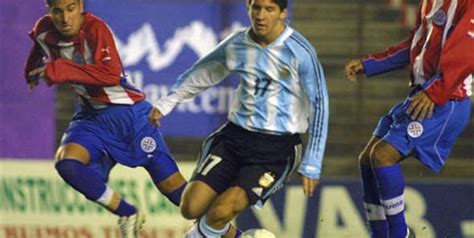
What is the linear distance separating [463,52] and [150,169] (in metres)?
2.37

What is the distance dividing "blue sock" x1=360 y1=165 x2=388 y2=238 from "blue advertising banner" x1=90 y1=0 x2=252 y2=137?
1.64 metres

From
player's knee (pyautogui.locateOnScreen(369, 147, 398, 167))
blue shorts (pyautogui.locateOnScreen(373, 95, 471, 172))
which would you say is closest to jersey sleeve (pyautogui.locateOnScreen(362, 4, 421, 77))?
blue shorts (pyautogui.locateOnScreen(373, 95, 471, 172))

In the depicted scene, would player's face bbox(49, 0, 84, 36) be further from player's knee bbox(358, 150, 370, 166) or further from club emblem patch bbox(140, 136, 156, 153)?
player's knee bbox(358, 150, 370, 166)

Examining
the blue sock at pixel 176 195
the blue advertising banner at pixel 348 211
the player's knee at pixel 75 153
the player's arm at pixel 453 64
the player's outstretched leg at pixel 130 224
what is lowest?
the blue advertising banner at pixel 348 211

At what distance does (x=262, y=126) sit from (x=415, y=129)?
2.62 feet

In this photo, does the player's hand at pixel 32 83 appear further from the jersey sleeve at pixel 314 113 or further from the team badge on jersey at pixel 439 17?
the team badge on jersey at pixel 439 17

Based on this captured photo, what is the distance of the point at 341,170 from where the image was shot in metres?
10.7

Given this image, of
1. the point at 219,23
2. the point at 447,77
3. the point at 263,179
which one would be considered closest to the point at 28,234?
the point at 219,23

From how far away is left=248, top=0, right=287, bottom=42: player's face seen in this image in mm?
8789

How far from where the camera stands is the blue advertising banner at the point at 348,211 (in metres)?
10.7

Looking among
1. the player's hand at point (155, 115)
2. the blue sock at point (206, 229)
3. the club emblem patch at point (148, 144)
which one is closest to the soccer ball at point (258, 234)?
the blue sock at point (206, 229)

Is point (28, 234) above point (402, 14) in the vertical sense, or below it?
below

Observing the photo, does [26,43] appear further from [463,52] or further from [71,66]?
[463,52]

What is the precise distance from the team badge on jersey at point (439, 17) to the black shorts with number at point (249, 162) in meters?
0.97
